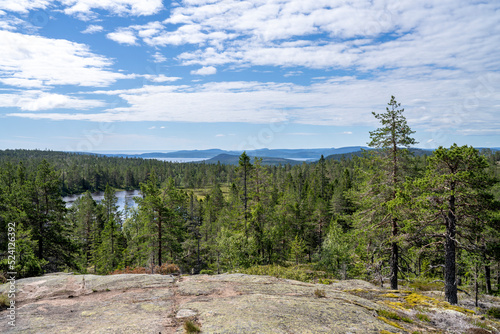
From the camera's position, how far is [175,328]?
7.48m

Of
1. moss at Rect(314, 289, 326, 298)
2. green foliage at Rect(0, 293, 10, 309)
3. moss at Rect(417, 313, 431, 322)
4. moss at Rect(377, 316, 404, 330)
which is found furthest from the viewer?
moss at Rect(314, 289, 326, 298)

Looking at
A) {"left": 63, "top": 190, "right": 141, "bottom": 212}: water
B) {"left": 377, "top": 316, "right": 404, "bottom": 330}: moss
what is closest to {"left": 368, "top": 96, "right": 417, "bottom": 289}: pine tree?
{"left": 377, "top": 316, "right": 404, "bottom": 330}: moss

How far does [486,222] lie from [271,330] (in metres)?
14.3

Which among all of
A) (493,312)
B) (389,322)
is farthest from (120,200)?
(389,322)

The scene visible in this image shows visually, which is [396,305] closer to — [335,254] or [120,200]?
[335,254]

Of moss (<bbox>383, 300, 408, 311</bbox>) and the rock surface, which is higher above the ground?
the rock surface

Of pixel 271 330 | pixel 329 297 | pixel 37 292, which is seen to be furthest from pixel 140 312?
pixel 329 297

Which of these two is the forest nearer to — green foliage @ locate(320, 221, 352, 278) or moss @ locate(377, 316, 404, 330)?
green foliage @ locate(320, 221, 352, 278)

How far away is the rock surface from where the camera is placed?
25.1 feet

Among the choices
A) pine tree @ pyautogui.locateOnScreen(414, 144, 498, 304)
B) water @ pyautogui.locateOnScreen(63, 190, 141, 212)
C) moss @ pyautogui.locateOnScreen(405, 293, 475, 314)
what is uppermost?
pine tree @ pyautogui.locateOnScreen(414, 144, 498, 304)

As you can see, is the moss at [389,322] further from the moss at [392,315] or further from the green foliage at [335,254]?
the green foliage at [335,254]

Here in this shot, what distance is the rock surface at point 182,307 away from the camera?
764 centimetres

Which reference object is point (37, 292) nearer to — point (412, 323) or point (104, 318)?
point (104, 318)

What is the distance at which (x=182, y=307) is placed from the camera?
920 cm
